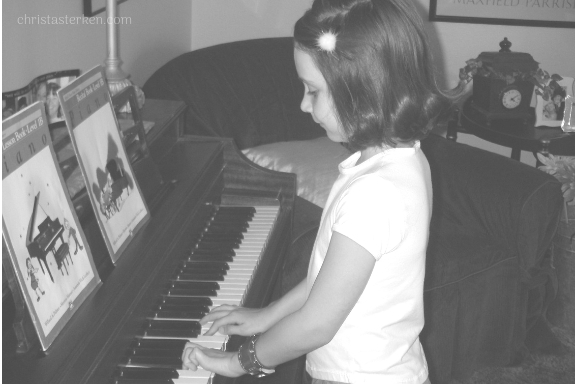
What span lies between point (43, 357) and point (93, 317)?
0.13 metres

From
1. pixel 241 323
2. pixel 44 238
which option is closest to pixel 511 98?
pixel 241 323

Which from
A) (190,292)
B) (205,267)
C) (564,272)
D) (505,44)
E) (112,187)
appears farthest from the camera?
(505,44)

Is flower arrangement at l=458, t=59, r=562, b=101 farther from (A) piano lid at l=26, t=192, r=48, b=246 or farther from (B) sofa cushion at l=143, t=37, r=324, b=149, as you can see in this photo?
(A) piano lid at l=26, t=192, r=48, b=246

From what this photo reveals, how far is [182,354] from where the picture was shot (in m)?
1.41

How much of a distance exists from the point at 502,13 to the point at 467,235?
6.24 feet

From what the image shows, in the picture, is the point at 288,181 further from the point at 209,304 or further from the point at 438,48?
the point at 438,48

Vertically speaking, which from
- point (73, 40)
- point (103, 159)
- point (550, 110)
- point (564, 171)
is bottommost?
point (564, 171)

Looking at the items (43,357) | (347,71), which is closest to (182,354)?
(43,357)

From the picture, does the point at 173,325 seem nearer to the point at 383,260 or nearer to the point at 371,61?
the point at 383,260

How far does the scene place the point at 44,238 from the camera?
121 centimetres

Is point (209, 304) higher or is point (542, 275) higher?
point (209, 304)

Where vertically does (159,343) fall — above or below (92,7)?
below

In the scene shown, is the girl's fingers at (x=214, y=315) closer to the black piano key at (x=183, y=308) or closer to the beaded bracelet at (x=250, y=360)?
the black piano key at (x=183, y=308)

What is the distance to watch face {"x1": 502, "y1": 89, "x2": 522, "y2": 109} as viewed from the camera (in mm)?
3598
